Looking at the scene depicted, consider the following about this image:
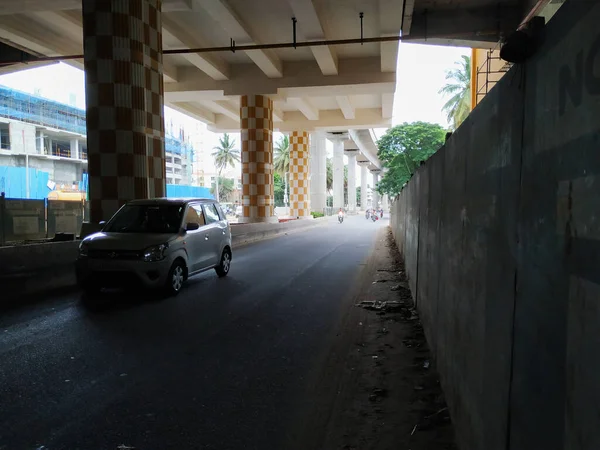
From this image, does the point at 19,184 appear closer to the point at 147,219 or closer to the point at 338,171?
the point at 147,219

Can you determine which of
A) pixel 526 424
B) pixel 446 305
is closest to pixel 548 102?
pixel 526 424

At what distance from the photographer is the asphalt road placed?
3.22 m

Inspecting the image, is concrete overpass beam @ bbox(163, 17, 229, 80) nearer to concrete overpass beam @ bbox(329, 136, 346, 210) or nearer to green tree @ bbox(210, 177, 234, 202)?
concrete overpass beam @ bbox(329, 136, 346, 210)

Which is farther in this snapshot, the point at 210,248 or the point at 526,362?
the point at 210,248

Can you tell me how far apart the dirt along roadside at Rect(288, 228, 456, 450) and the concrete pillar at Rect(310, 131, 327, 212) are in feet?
118

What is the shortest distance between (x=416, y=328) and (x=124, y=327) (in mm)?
3898

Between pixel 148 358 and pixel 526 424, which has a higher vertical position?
pixel 526 424

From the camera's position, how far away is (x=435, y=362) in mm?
4367

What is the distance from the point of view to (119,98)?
414 inches

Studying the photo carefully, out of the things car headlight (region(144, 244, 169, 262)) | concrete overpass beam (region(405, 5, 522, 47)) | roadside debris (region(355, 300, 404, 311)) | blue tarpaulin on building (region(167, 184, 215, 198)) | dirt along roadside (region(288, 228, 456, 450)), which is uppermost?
concrete overpass beam (region(405, 5, 522, 47))

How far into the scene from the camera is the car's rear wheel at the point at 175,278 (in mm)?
7664

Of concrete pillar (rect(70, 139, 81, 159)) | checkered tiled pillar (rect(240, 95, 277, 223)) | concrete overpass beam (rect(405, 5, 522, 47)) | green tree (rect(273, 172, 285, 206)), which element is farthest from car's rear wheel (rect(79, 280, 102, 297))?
green tree (rect(273, 172, 285, 206))

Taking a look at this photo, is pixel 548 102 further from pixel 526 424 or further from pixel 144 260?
pixel 144 260

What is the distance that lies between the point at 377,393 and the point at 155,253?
4787 millimetres
